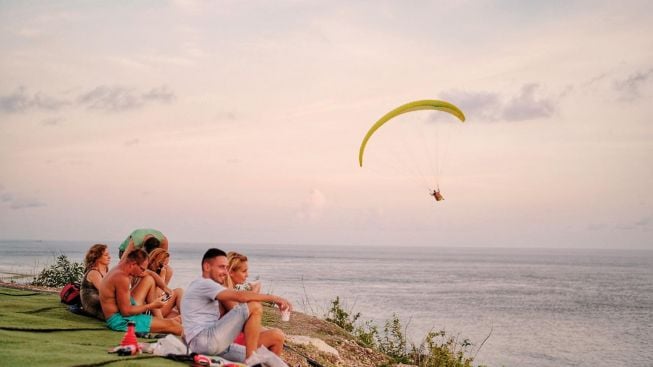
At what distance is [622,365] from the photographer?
27688 millimetres

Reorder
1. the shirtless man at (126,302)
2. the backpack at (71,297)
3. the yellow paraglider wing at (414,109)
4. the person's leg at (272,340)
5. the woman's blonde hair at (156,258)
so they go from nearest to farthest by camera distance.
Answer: the person's leg at (272,340) < the shirtless man at (126,302) < the woman's blonde hair at (156,258) < the backpack at (71,297) < the yellow paraglider wing at (414,109)

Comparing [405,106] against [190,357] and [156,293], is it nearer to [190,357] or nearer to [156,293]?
[156,293]

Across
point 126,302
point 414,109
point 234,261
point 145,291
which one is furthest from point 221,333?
point 414,109

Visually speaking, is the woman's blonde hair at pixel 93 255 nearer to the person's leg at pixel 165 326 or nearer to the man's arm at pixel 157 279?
the man's arm at pixel 157 279

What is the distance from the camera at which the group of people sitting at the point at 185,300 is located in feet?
22.5

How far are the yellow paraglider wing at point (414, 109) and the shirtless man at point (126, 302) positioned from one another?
23.4 ft

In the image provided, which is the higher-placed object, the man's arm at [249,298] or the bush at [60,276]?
the man's arm at [249,298]

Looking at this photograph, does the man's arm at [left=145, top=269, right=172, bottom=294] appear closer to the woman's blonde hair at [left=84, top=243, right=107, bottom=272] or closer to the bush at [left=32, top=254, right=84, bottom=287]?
the woman's blonde hair at [left=84, top=243, right=107, bottom=272]

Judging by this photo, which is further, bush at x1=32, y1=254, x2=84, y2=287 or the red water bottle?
bush at x1=32, y1=254, x2=84, y2=287

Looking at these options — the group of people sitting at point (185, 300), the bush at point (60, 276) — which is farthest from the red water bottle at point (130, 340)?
the bush at point (60, 276)

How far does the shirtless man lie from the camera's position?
8250 mm

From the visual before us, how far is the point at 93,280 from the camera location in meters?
9.27

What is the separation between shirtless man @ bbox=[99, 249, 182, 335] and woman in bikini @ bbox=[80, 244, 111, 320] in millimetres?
661

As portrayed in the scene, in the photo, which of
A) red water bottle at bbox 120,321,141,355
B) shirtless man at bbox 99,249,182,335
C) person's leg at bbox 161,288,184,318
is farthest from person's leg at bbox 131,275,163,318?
red water bottle at bbox 120,321,141,355
